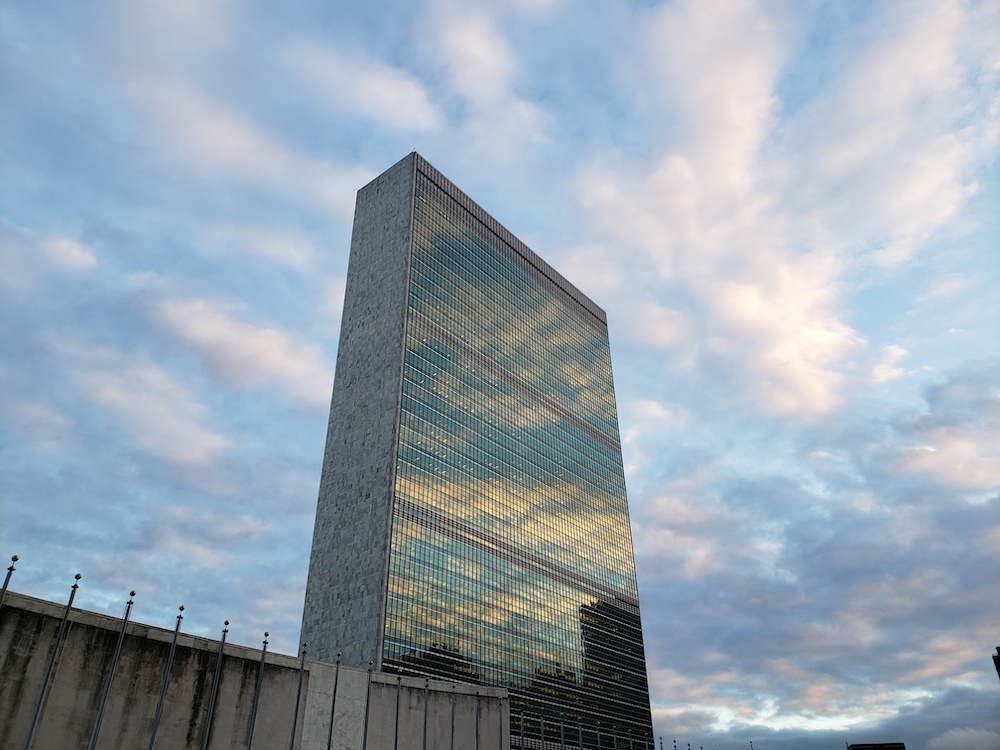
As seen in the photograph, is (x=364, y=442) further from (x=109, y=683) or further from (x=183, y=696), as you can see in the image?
(x=109, y=683)

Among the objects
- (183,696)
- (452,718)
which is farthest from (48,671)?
(452,718)

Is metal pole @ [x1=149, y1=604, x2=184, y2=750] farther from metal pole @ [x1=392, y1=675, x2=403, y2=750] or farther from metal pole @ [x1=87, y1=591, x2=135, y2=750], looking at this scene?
metal pole @ [x1=392, y1=675, x2=403, y2=750]

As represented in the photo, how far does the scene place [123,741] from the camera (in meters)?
40.6

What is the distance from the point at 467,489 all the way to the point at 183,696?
8357 centimetres

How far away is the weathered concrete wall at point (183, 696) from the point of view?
3816 cm

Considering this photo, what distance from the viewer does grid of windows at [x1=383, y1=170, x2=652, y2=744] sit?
113188 mm

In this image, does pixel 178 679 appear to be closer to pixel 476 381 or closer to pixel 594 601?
pixel 476 381

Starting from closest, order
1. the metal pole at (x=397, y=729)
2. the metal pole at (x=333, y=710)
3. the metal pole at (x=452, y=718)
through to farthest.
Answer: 1. the metal pole at (x=333, y=710)
2. the metal pole at (x=397, y=729)
3. the metal pole at (x=452, y=718)

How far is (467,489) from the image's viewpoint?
126 meters

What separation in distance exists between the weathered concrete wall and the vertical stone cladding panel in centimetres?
4567

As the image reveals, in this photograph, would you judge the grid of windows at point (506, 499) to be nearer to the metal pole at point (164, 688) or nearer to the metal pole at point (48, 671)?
the metal pole at point (164, 688)

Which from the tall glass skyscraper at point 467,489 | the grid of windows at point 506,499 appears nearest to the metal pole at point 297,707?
the tall glass skyscraper at point 467,489

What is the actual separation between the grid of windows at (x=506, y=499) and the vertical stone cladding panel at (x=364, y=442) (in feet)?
8.30

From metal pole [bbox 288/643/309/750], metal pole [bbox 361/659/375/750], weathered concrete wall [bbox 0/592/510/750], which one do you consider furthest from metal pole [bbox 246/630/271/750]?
metal pole [bbox 361/659/375/750]
